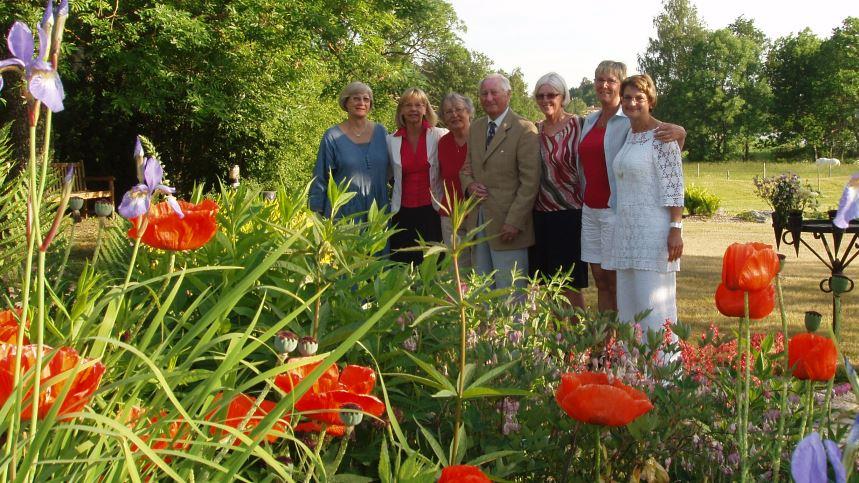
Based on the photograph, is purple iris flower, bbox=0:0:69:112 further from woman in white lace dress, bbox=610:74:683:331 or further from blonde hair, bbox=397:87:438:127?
blonde hair, bbox=397:87:438:127

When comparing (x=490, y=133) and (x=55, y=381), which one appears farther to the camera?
(x=490, y=133)

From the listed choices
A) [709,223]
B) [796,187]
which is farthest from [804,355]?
[709,223]

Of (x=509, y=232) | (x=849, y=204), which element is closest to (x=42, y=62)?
(x=849, y=204)

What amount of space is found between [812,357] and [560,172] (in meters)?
3.36

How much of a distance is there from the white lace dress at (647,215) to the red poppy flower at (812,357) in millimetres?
2545

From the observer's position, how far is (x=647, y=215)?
3781 millimetres

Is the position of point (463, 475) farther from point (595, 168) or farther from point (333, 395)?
point (595, 168)

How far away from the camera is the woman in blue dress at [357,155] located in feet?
15.4

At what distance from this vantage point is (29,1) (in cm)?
809

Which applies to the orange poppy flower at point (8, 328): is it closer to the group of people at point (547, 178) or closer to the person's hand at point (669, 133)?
the group of people at point (547, 178)

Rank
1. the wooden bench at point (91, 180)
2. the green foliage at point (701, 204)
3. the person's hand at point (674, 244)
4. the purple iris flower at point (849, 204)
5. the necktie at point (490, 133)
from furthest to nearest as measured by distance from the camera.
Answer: the green foliage at point (701, 204), the wooden bench at point (91, 180), the necktie at point (490, 133), the person's hand at point (674, 244), the purple iris flower at point (849, 204)

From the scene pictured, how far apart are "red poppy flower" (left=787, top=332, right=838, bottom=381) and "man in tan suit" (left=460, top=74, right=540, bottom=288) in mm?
3160

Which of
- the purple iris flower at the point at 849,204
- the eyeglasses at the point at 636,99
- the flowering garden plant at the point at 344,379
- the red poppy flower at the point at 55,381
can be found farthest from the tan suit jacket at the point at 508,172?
the purple iris flower at the point at 849,204

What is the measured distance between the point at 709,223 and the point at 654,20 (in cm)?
4978
